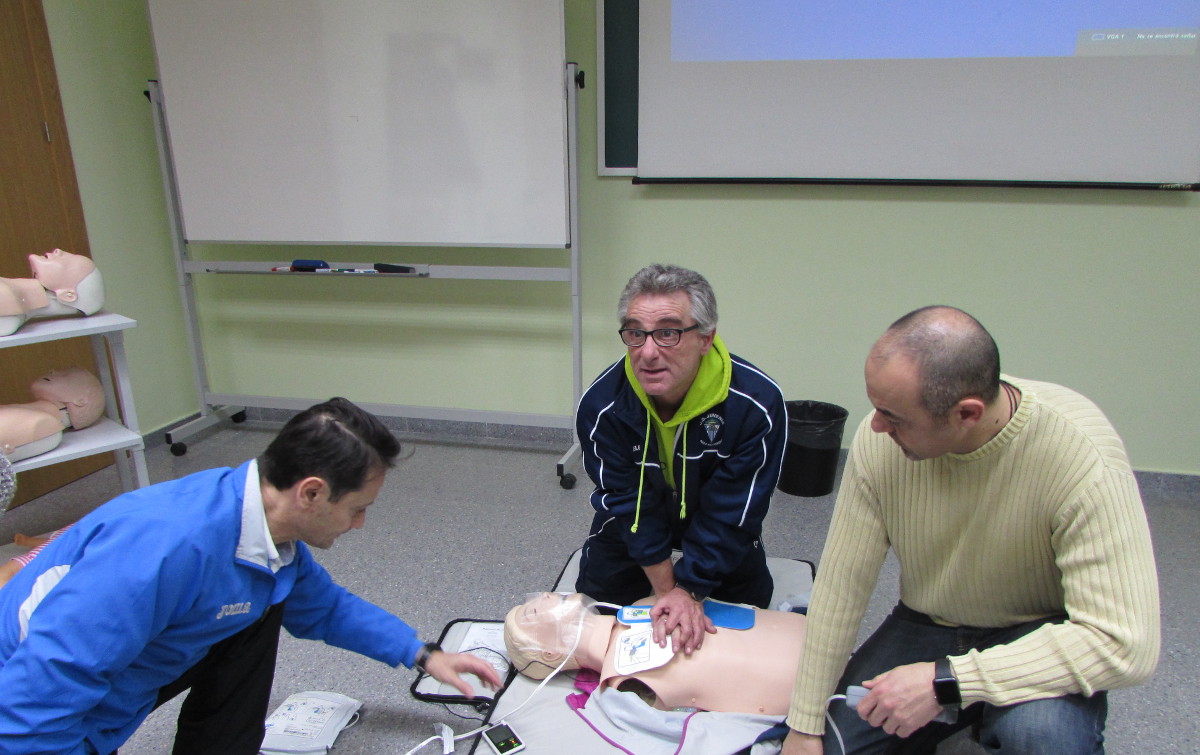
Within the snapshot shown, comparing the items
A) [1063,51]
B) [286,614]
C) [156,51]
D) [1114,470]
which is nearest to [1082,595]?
[1114,470]

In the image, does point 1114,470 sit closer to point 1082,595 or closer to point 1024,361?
point 1082,595

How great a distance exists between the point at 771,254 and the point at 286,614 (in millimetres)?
2103

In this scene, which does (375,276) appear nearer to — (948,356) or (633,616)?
Result: (633,616)

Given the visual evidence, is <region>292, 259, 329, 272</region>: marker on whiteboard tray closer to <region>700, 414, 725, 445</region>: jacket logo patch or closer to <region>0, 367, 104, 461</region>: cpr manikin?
<region>0, 367, 104, 461</region>: cpr manikin

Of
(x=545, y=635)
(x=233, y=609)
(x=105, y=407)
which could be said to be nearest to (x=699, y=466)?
(x=545, y=635)

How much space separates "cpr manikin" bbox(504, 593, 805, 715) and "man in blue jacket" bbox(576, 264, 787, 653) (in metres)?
0.06

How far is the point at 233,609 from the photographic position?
3.71 feet

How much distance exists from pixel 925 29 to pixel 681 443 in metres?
1.81

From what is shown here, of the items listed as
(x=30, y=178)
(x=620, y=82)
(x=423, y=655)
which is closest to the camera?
(x=423, y=655)

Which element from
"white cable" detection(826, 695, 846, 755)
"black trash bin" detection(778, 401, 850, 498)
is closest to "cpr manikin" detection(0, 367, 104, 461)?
"white cable" detection(826, 695, 846, 755)

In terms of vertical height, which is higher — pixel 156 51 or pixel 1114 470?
pixel 156 51

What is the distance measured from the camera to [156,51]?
2781 millimetres

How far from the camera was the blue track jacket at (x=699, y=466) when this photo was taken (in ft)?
5.01

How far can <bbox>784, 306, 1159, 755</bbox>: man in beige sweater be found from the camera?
1.00m
